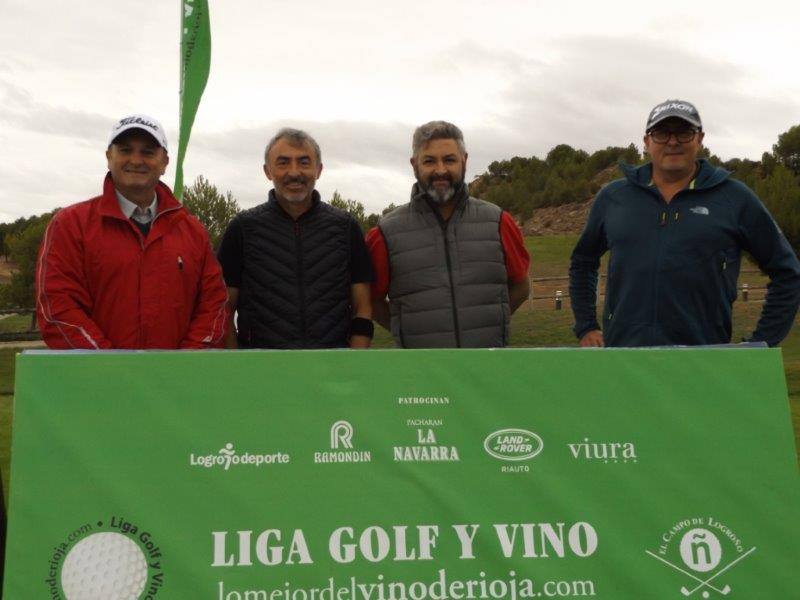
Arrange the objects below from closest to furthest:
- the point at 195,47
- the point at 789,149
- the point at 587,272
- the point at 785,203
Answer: the point at 587,272, the point at 195,47, the point at 785,203, the point at 789,149

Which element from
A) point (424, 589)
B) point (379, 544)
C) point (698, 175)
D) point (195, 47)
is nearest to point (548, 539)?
point (424, 589)

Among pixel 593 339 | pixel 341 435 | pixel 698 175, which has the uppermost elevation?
pixel 698 175

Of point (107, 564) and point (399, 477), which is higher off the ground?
point (399, 477)

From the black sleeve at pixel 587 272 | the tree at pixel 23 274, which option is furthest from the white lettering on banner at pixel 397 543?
the tree at pixel 23 274

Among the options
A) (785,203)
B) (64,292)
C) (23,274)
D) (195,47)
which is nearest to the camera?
(64,292)

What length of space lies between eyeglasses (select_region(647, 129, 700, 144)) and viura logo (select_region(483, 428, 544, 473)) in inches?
73.0

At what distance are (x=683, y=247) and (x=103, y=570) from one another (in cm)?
270

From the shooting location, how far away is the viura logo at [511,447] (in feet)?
9.50

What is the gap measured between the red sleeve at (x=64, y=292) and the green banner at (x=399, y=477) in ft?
2.35

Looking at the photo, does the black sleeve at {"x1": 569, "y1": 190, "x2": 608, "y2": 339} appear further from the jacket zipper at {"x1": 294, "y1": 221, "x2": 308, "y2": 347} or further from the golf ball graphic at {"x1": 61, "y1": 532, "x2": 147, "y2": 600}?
the golf ball graphic at {"x1": 61, "y1": 532, "x2": 147, "y2": 600}

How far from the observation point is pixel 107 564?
8.93ft

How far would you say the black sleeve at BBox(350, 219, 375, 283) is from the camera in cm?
425

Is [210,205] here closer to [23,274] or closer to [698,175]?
[23,274]

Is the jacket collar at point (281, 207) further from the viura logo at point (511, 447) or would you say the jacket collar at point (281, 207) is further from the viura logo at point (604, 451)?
the viura logo at point (604, 451)
